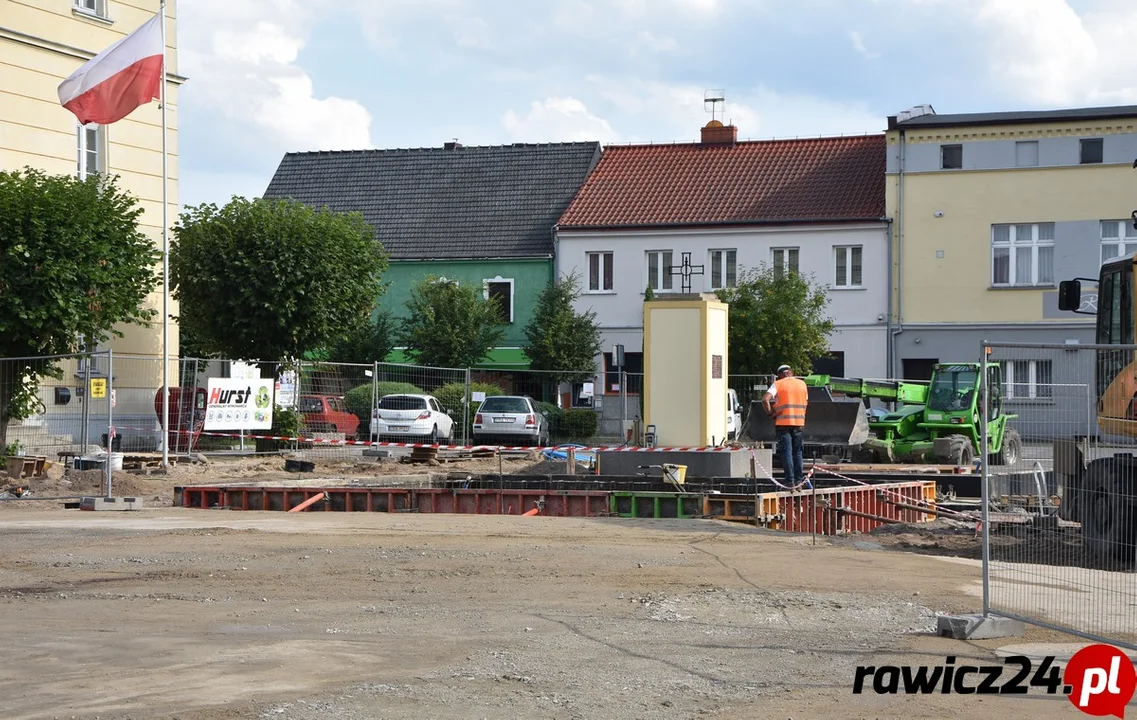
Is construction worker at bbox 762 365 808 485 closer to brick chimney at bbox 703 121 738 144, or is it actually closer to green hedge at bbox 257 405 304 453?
green hedge at bbox 257 405 304 453

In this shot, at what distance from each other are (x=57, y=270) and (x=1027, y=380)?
19.4 m

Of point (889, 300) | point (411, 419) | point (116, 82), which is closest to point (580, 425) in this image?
point (411, 419)

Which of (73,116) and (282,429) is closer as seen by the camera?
(282,429)

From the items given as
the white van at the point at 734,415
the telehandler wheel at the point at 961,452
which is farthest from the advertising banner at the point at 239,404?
the telehandler wheel at the point at 961,452

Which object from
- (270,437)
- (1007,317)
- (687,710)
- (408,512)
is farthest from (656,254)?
(687,710)

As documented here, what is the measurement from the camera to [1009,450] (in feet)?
36.5

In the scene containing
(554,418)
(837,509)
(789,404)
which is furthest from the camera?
(554,418)

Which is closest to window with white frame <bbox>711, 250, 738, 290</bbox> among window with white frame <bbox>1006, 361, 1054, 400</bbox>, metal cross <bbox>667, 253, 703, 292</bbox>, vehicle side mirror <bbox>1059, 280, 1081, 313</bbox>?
metal cross <bbox>667, 253, 703, 292</bbox>

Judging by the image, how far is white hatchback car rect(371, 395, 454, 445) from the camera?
3234 cm

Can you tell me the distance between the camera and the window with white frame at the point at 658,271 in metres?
47.5

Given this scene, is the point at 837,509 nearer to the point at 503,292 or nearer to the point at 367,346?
the point at 367,346

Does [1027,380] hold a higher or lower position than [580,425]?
higher

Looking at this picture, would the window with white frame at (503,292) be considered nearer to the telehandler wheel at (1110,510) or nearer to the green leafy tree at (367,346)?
the green leafy tree at (367,346)

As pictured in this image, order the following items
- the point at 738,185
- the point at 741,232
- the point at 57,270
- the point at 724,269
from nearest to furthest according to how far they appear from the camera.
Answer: the point at 57,270
the point at 741,232
the point at 724,269
the point at 738,185
